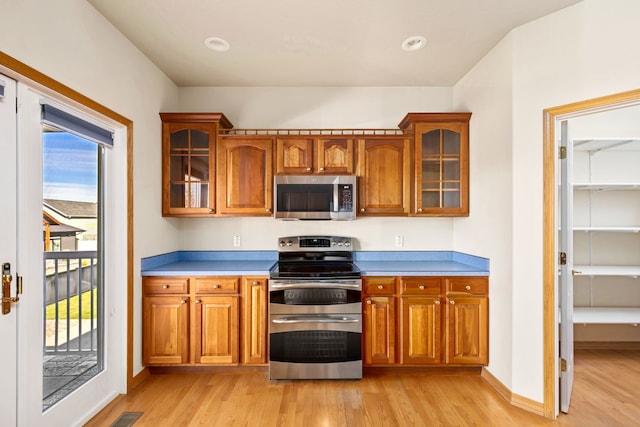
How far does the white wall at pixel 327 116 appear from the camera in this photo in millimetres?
3361

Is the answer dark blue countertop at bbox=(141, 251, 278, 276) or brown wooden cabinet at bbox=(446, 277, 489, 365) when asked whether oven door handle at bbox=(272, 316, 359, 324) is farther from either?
brown wooden cabinet at bbox=(446, 277, 489, 365)

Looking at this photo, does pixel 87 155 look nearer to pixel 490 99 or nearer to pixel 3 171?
pixel 3 171

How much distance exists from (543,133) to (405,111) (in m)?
1.43

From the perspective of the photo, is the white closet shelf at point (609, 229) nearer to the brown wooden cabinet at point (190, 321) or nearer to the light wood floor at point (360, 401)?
the light wood floor at point (360, 401)

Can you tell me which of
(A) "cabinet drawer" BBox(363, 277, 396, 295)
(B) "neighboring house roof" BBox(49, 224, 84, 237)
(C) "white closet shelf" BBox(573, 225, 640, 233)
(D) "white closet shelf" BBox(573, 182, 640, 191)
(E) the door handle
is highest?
(D) "white closet shelf" BBox(573, 182, 640, 191)

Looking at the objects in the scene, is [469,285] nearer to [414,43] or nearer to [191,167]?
[414,43]

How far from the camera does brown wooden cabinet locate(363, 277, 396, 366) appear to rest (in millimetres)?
2736

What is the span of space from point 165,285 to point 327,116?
2258 millimetres

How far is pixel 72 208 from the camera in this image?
210cm

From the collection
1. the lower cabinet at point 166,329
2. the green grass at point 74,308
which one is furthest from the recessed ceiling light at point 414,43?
the green grass at point 74,308

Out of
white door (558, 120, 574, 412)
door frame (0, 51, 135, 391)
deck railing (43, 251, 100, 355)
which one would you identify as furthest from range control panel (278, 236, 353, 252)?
white door (558, 120, 574, 412)

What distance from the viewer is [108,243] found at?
94.3 inches

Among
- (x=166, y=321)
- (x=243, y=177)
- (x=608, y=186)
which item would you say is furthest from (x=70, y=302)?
(x=608, y=186)

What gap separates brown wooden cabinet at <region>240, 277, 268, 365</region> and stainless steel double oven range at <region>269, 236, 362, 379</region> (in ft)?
0.37
